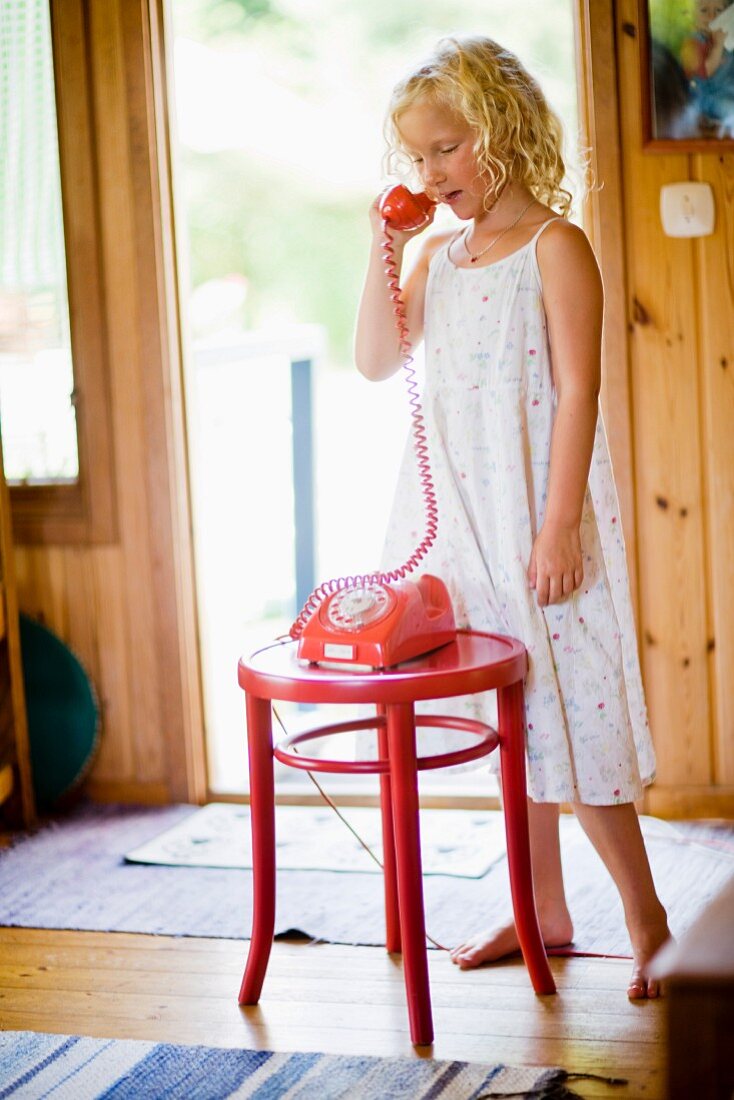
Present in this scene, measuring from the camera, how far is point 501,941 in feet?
6.98

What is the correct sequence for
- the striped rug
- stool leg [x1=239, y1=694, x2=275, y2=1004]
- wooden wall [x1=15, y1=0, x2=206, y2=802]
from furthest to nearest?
wooden wall [x1=15, y1=0, x2=206, y2=802]
stool leg [x1=239, y1=694, x2=275, y2=1004]
the striped rug

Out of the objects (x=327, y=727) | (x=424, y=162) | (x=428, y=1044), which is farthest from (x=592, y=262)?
(x=428, y=1044)

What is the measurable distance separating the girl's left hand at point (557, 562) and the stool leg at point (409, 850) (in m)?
0.30

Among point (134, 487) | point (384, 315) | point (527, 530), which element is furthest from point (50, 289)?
point (527, 530)

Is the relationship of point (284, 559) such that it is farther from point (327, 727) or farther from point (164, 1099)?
point (164, 1099)

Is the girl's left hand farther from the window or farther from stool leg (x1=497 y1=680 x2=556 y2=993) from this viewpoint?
the window

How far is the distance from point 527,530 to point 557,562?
0.08m

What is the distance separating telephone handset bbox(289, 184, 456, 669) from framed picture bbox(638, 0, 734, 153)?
0.86 m

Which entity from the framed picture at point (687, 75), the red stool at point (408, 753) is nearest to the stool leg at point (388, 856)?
the red stool at point (408, 753)

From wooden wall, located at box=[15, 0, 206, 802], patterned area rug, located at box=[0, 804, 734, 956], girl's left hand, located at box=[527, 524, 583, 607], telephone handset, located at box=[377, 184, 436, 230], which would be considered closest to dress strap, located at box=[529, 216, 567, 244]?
telephone handset, located at box=[377, 184, 436, 230]

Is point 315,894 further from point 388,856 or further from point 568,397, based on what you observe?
point 568,397

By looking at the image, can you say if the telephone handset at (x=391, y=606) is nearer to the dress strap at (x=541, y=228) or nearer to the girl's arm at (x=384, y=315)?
the girl's arm at (x=384, y=315)

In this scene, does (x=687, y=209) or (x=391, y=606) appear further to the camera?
(x=687, y=209)

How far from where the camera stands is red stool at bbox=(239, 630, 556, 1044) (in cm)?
175
